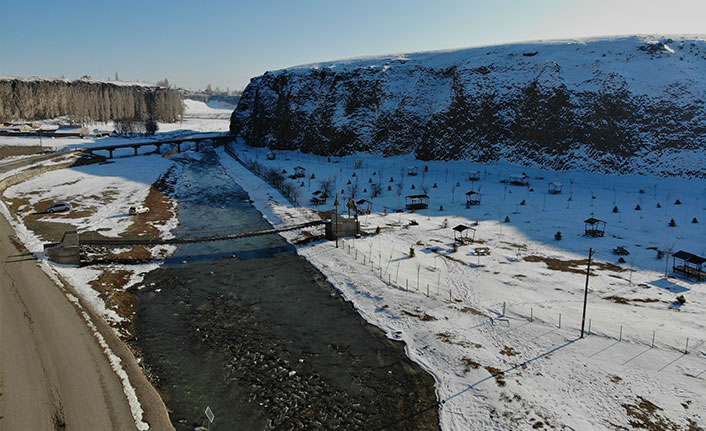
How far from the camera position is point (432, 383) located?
2186 centimetres

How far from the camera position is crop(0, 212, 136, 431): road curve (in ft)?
56.0

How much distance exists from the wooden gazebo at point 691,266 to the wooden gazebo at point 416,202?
28.9 meters

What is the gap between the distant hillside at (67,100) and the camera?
154000 millimetres

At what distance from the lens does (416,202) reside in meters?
61.8

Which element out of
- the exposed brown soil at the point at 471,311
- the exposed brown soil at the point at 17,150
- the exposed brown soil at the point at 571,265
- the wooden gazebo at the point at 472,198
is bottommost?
the exposed brown soil at the point at 471,311

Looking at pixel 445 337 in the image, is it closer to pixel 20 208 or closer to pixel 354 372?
pixel 354 372

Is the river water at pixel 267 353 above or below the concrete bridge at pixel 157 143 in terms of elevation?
below

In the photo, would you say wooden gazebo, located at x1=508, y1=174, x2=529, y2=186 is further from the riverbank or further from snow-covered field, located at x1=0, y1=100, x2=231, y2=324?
the riverbank

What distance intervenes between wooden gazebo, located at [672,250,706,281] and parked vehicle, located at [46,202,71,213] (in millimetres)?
64448

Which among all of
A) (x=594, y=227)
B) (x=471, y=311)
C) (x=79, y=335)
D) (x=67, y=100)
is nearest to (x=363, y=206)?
(x=594, y=227)

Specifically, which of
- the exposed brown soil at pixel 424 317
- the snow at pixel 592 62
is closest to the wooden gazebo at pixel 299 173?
the snow at pixel 592 62

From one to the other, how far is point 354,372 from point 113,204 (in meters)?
48.3

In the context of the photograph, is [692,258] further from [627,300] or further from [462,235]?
[462,235]

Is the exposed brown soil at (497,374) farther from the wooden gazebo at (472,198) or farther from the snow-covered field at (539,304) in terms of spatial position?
the wooden gazebo at (472,198)
